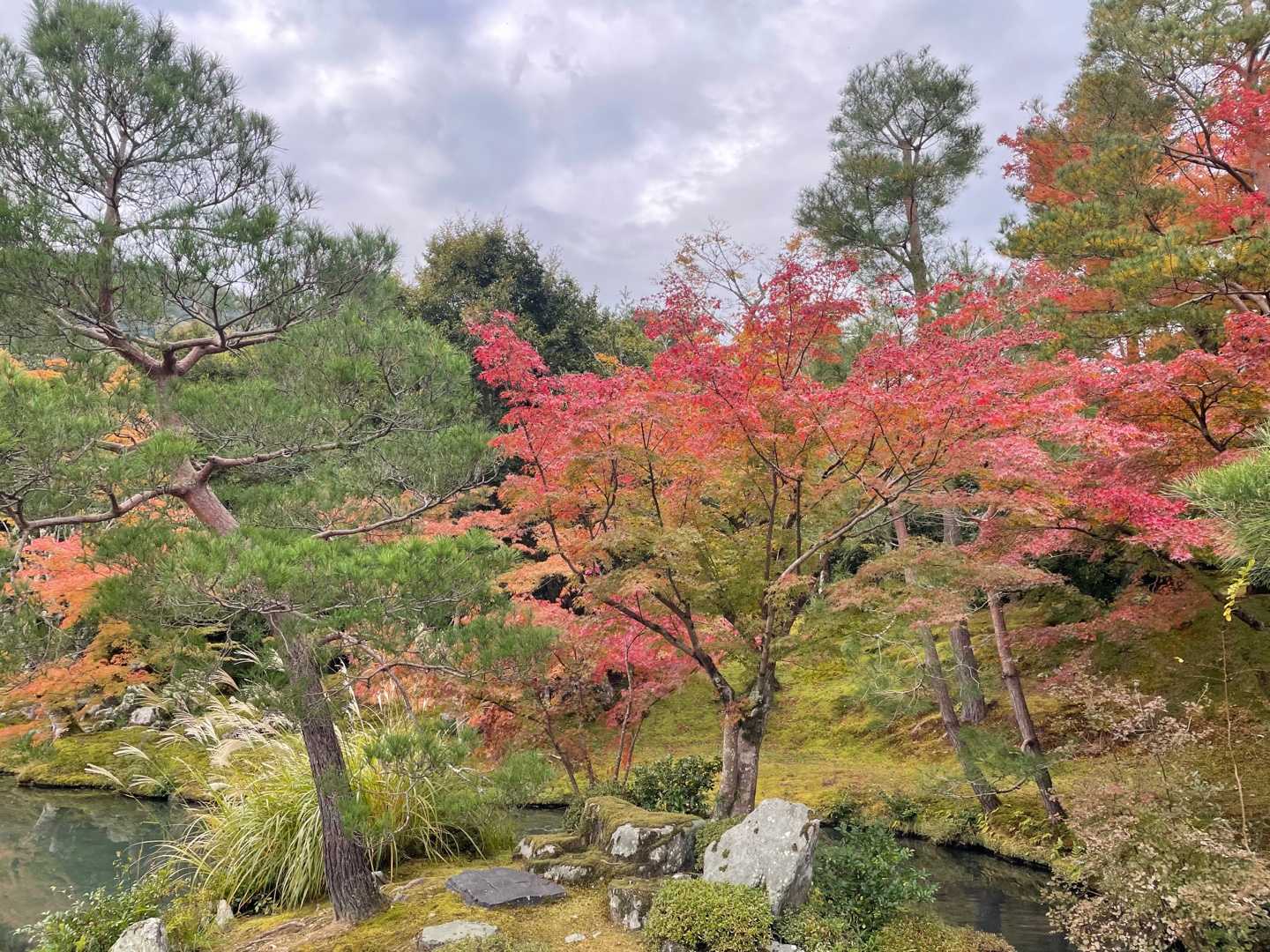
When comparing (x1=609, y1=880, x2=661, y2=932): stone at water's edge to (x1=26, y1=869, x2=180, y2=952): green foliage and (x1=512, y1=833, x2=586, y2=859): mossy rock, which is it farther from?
(x1=26, y1=869, x2=180, y2=952): green foliage

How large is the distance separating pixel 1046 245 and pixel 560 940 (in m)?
7.61

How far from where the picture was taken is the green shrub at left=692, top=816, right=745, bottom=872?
217 inches

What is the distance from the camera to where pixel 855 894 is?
16.7 ft

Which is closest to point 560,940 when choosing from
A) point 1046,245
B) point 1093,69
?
point 1046,245

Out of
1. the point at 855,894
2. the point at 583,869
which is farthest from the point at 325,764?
the point at 855,894

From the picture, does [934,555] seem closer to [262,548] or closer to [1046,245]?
[1046,245]

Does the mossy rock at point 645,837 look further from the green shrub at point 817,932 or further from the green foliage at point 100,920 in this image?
the green foliage at point 100,920

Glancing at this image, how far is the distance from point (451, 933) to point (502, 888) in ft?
2.32

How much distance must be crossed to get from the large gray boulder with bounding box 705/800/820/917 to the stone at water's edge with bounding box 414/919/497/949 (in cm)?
155

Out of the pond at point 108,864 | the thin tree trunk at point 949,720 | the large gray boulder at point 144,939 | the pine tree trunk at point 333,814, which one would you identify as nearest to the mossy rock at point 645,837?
the pine tree trunk at point 333,814

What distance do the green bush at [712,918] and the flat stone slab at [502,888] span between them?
98 centimetres

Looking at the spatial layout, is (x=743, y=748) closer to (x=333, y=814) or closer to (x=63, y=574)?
(x=333, y=814)

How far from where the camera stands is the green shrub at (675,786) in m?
7.10

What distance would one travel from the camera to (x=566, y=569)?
7270mm
